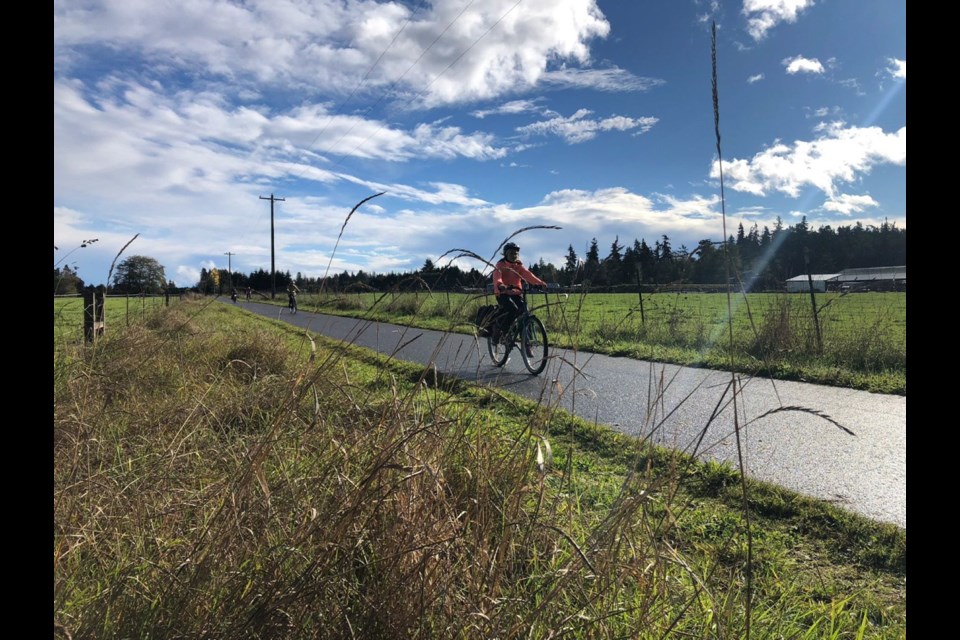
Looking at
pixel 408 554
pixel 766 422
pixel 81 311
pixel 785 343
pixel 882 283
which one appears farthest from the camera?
pixel 882 283

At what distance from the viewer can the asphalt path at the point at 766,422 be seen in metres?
2.73

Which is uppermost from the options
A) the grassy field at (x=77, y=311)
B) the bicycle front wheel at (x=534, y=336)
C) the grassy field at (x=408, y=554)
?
the grassy field at (x=77, y=311)

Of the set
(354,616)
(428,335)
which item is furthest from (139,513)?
(428,335)

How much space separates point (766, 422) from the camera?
5.29m

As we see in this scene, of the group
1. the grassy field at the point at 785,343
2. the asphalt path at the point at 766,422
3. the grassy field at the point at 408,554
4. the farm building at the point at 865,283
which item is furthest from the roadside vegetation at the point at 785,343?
the grassy field at the point at 408,554

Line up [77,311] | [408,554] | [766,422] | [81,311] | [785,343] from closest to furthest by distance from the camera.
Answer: [408,554] < [766,422] < [81,311] < [77,311] < [785,343]

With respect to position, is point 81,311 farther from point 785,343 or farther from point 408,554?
point 785,343

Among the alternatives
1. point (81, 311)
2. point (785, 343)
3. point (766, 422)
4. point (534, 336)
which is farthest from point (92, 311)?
point (785, 343)

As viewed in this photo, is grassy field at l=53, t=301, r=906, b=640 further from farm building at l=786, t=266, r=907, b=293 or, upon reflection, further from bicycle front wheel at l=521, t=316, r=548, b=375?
bicycle front wheel at l=521, t=316, r=548, b=375

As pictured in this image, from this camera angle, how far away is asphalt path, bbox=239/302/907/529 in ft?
8.97

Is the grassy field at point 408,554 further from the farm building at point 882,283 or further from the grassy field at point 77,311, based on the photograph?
the grassy field at point 77,311

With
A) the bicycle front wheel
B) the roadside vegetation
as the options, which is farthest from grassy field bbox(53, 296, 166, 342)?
the bicycle front wheel
